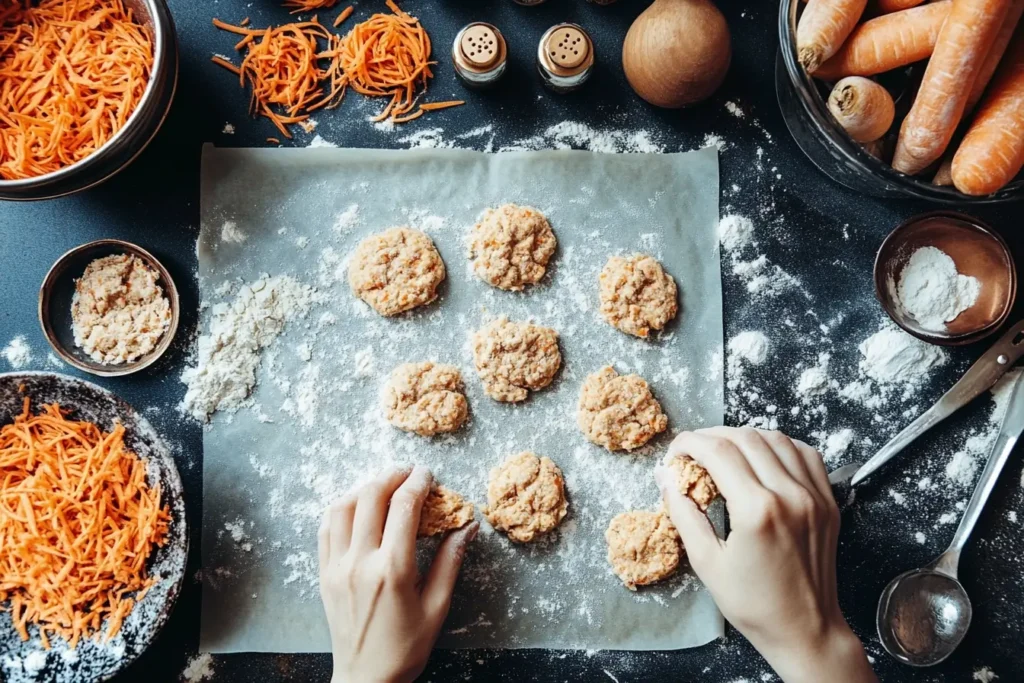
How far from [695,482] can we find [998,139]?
37.3 inches

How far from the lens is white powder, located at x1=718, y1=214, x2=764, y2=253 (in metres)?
1.80

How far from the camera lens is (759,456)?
159cm

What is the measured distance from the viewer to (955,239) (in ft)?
5.81

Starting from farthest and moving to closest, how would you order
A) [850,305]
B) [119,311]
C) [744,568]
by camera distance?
[850,305] → [119,311] → [744,568]

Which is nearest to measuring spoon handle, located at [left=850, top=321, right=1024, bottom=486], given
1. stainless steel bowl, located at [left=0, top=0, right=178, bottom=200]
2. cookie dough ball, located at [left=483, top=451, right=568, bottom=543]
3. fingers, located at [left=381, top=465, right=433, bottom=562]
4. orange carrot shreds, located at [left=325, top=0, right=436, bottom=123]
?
cookie dough ball, located at [left=483, top=451, right=568, bottom=543]

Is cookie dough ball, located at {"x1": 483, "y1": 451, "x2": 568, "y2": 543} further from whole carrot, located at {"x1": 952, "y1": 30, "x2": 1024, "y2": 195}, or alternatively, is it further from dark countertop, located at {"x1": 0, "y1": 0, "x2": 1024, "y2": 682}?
whole carrot, located at {"x1": 952, "y1": 30, "x2": 1024, "y2": 195}

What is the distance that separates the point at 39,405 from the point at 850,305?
73.6 inches

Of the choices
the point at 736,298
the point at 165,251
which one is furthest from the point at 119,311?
the point at 736,298

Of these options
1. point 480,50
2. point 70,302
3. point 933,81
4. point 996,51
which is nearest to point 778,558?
point 933,81

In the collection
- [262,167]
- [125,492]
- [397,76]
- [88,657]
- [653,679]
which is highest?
[397,76]

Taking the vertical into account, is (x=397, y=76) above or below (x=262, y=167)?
above

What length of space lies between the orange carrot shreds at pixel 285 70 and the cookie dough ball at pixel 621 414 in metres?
0.95

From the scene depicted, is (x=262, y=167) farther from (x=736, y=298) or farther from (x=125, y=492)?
(x=736, y=298)

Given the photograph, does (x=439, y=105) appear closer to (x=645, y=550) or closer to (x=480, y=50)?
(x=480, y=50)
